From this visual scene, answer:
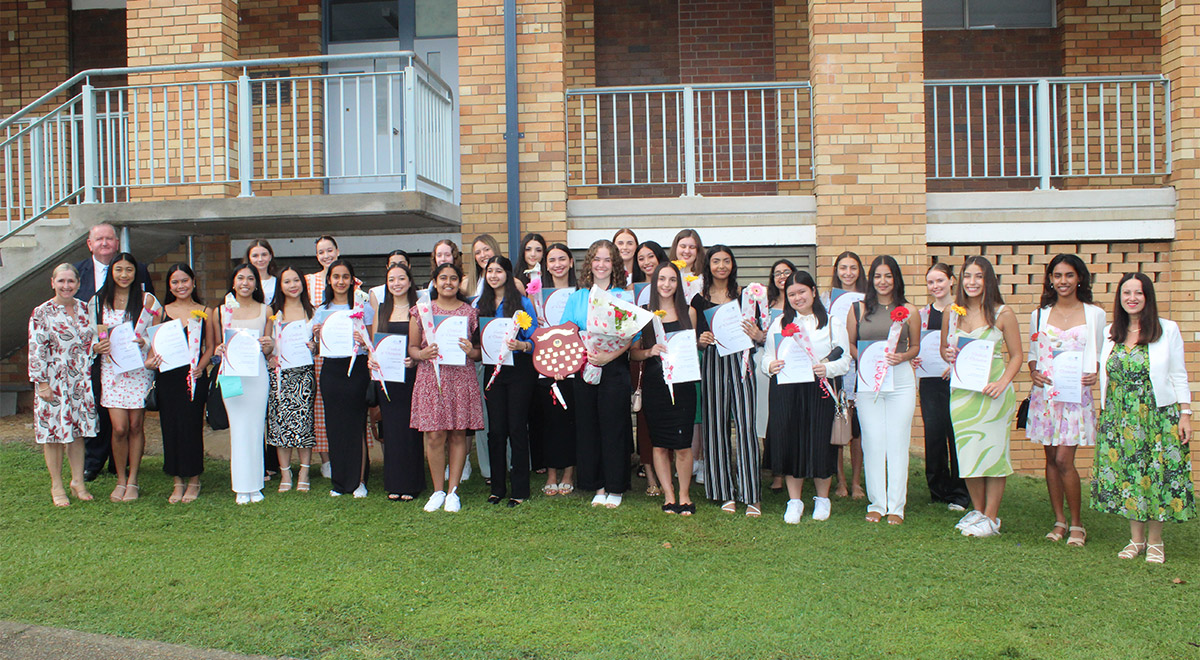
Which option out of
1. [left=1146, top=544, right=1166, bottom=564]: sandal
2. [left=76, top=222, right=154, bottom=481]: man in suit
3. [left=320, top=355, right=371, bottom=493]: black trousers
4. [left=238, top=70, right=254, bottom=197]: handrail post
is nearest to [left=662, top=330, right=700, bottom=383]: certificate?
[left=320, top=355, right=371, bottom=493]: black trousers

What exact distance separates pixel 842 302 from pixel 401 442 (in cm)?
323

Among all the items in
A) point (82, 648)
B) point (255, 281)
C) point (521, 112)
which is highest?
point (521, 112)

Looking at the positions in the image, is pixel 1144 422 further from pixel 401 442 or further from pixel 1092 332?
pixel 401 442

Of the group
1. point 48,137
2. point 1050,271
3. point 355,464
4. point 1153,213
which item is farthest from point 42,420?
point 1153,213

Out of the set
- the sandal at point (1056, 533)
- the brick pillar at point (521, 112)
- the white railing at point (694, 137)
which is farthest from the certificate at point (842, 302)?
the white railing at point (694, 137)

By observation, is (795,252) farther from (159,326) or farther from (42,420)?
(42,420)

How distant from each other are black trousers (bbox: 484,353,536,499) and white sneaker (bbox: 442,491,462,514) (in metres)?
0.28

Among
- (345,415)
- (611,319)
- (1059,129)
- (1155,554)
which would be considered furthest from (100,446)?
(1059,129)

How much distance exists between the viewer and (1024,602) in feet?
14.9

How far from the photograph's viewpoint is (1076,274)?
18.0 feet

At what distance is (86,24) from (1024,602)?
12.3 metres

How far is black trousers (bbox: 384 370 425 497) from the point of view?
6.32 metres

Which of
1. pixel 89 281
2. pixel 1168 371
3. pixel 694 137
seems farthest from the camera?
pixel 694 137

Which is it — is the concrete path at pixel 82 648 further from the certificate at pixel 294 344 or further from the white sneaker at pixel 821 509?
the white sneaker at pixel 821 509
